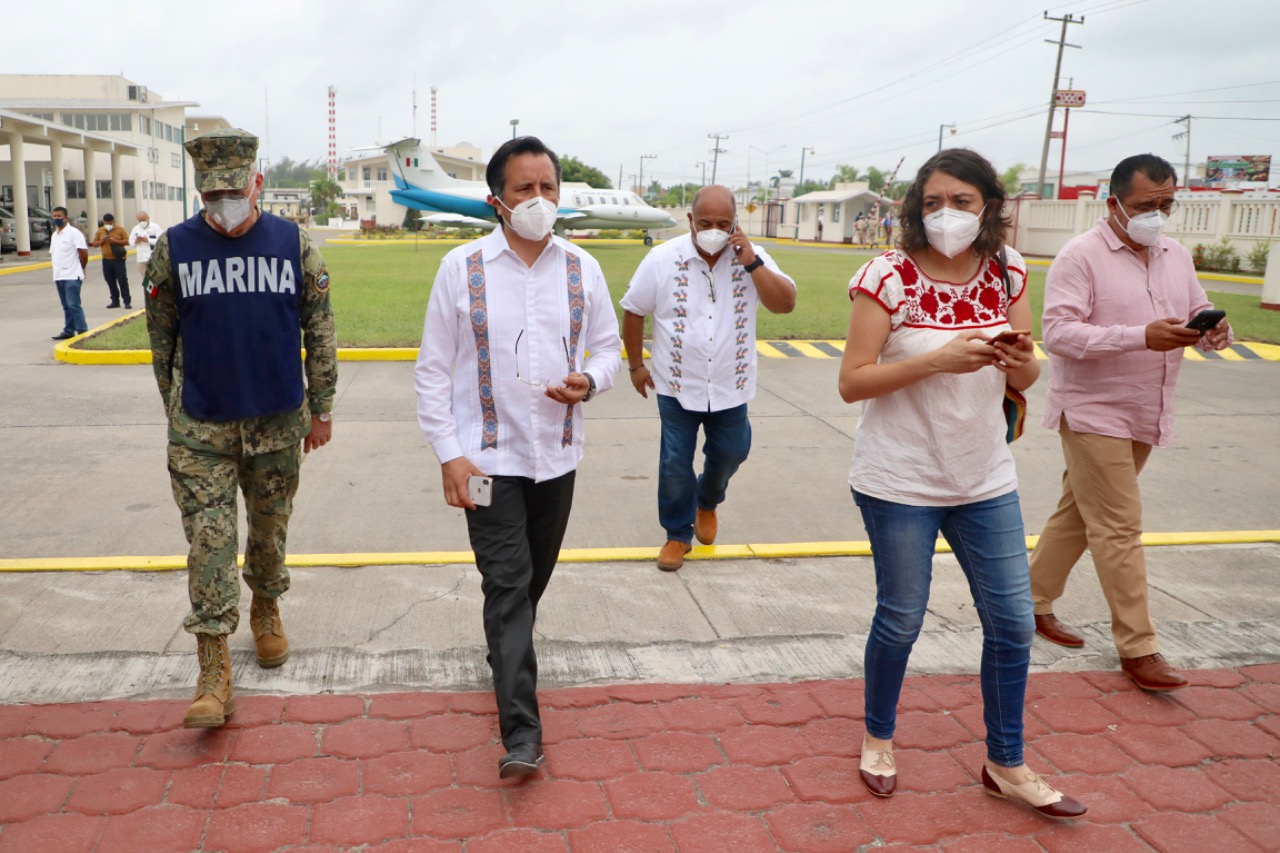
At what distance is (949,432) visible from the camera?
3176 mm

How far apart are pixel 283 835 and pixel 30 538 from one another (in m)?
3.48

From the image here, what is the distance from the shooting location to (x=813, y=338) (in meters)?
14.4

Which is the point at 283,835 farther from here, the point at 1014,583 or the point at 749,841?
the point at 1014,583

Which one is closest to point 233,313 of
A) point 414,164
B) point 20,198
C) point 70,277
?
point 70,277

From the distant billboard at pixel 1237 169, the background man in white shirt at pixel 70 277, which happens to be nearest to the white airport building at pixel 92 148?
the background man in white shirt at pixel 70 277

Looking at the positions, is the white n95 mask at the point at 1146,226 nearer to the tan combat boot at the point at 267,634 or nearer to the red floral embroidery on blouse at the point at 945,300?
the red floral embroidery on blouse at the point at 945,300

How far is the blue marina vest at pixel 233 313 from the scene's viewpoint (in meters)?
3.55

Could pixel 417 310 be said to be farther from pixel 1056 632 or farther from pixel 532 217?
pixel 532 217

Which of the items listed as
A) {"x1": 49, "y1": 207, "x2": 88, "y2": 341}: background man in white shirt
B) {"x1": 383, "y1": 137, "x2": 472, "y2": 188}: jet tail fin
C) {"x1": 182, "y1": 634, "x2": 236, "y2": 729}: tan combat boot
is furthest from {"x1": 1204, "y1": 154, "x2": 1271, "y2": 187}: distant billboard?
{"x1": 182, "y1": 634, "x2": 236, "y2": 729}: tan combat boot

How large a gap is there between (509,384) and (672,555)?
209 cm

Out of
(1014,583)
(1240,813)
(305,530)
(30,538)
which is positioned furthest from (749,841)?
(30,538)

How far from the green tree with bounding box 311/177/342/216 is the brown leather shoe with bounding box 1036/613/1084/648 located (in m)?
114

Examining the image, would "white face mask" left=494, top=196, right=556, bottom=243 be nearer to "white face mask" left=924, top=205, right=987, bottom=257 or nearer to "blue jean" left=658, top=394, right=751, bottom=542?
"white face mask" left=924, top=205, right=987, bottom=257

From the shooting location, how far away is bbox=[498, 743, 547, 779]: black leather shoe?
324cm
